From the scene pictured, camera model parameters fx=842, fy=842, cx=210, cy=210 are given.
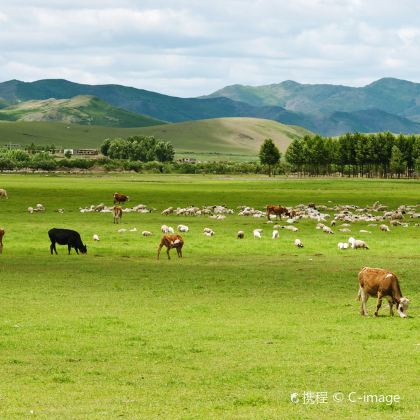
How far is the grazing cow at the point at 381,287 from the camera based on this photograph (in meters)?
24.0

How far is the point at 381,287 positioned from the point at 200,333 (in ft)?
18.5

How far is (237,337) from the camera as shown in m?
21.4

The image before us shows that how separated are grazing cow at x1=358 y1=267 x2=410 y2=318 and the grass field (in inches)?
18.4

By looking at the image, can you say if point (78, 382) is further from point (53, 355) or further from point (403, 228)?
point (403, 228)

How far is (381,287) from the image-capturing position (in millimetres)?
24000

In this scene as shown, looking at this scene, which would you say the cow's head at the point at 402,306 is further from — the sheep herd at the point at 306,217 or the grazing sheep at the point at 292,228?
the grazing sheep at the point at 292,228

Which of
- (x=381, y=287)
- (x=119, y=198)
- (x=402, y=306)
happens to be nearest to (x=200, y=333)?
(x=381, y=287)

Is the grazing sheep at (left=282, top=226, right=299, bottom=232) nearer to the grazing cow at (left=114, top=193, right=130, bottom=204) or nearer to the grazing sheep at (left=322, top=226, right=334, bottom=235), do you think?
the grazing sheep at (left=322, top=226, right=334, bottom=235)

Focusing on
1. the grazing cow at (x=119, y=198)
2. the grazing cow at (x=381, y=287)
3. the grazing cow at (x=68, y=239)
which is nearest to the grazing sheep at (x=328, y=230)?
the grazing cow at (x=68, y=239)

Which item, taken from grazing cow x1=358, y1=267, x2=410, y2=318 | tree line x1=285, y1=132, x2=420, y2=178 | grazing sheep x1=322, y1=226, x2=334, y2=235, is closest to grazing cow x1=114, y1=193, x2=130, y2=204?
grazing sheep x1=322, y1=226, x2=334, y2=235

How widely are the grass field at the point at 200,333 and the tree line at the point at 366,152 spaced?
137236 millimetres

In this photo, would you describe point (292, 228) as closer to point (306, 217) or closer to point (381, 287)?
point (306, 217)

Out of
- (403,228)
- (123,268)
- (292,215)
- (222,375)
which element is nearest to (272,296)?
(123,268)

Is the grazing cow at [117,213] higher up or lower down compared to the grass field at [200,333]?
higher up
